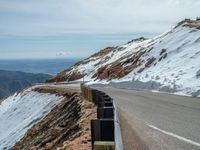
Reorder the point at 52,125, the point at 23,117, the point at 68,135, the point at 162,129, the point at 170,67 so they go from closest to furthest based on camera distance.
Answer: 1. the point at 162,129
2. the point at 68,135
3. the point at 52,125
4. the point at 23,117
5. the point at 170,67

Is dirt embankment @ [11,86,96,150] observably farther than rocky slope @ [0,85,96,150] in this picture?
No

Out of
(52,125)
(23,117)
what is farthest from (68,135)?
(23,117)

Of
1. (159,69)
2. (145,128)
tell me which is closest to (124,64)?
(159,69)

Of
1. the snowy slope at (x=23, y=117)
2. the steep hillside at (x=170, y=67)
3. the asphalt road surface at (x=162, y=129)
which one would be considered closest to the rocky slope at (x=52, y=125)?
the snowy slope at (x=23, y=117)

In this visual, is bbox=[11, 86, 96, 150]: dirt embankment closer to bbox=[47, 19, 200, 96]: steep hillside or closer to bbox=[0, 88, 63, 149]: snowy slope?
bbox=[0, 88, 63, 149]: snowy slope

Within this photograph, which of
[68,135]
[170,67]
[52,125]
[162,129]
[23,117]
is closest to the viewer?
[162,129]

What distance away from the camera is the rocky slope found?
1529 centimetres

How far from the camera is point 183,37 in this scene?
50.9 m

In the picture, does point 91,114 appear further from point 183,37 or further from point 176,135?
point 183,37

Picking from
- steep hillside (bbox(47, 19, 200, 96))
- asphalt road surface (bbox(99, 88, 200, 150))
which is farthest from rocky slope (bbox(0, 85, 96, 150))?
steep hillside (bbox(47, 19, 200, 96))

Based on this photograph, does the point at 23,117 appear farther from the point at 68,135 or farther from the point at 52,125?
the point at 68,135

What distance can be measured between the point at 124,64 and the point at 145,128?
48.0 metres

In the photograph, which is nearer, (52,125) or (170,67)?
(52,125)

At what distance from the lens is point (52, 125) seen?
2402 cm
